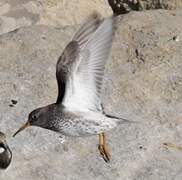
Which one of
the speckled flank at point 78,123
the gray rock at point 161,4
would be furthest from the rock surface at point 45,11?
the speckled flank at point 78,123

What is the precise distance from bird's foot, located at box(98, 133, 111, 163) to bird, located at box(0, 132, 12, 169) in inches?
29.1

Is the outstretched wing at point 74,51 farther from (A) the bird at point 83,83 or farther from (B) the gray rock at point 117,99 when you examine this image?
(B) the gray rock at point 117,99

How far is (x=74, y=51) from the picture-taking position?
5547 mm

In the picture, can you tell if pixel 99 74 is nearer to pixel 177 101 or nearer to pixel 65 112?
pixel 65 112

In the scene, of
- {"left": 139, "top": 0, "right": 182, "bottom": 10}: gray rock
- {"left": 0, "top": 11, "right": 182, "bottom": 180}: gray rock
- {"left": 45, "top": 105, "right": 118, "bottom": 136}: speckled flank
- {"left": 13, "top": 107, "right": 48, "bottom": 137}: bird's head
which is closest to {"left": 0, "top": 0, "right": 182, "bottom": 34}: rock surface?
{"left": 139, "top": 0, "right": 182, "bottom": 10}: gray rock

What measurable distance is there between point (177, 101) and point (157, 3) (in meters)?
1.91

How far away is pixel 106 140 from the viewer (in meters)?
6.43

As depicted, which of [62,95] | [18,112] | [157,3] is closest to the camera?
[62,95]

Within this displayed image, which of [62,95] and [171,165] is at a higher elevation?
[62,95]

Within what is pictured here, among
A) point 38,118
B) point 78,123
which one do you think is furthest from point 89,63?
point 38,118

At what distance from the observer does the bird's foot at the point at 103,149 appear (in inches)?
246

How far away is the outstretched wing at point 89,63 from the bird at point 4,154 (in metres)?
0.86

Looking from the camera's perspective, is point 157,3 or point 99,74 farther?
point 157,3

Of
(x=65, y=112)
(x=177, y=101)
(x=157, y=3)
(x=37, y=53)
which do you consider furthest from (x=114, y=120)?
(x=157, y=3)
